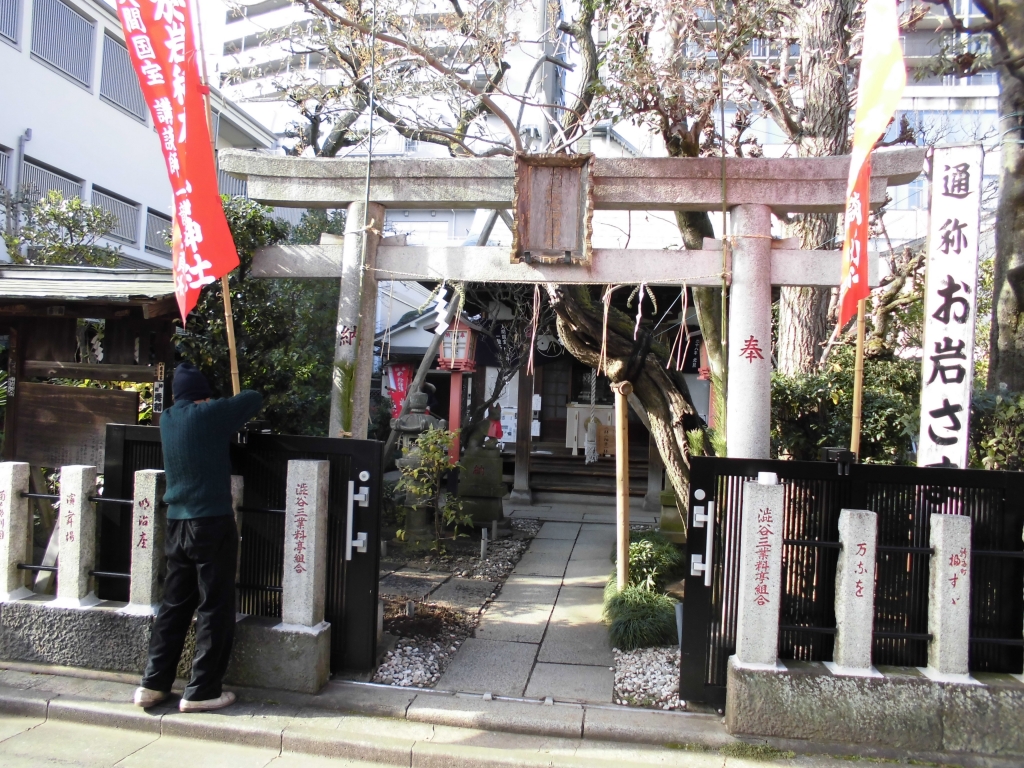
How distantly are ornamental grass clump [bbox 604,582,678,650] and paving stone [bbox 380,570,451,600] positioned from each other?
85.7 inches

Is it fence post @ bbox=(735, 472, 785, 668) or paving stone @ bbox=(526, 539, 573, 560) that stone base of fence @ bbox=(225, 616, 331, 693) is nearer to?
fence post @ bbox=(735, 472, 785, 668)

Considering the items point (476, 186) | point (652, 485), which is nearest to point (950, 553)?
point (476, 186)

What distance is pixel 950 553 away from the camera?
14.2 ft

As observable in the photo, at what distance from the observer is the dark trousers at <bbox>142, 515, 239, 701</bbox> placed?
4555 mm

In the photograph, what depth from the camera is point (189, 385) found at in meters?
4.69

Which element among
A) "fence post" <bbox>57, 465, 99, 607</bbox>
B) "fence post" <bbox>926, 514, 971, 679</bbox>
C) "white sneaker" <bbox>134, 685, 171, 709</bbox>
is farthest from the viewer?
"fence post" <bbox>57, 465, 99, 607</bbox>

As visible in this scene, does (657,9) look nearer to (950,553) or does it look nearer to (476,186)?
(476,186)

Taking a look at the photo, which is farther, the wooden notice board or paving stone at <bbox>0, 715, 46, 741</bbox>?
the wooden notice board

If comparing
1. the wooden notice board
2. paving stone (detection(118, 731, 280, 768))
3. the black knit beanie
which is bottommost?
paving stone (detection(118, 731, 280, 768))

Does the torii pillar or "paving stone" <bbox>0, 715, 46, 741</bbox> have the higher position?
the torii pillar

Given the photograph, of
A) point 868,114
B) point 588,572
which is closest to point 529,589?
point 588,572

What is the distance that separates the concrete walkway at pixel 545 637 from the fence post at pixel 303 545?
116cm

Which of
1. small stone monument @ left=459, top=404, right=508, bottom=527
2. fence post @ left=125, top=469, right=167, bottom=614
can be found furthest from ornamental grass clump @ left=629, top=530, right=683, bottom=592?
fence post @ left=125, top=469, right=167, bottom=614

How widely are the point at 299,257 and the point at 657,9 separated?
4592mm
